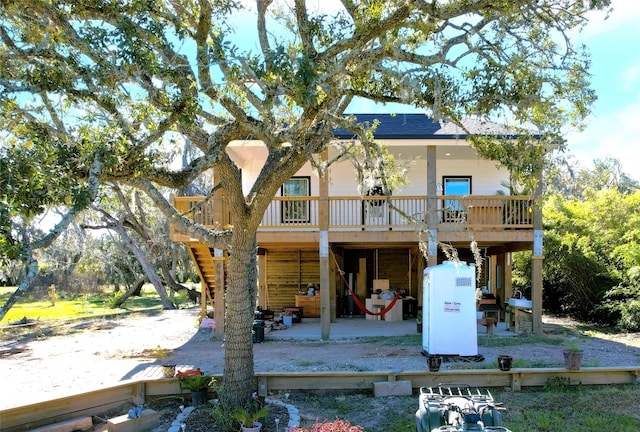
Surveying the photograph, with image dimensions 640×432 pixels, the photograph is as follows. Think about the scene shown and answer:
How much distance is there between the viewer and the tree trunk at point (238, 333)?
7.14 meters

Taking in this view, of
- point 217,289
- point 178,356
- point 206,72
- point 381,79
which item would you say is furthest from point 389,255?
point 206,72

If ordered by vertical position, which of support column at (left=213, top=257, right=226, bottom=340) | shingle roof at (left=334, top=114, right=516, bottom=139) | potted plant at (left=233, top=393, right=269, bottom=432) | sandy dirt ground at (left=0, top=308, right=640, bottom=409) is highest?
shingle roof at (left=334, top=114, right=516, bottom=139)

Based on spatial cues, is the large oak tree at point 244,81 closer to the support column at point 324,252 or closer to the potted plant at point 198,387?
the potted plant at point 198,387

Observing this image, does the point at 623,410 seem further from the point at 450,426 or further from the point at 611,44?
the point at 611,44

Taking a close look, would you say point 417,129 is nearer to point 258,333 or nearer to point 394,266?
point 394,266

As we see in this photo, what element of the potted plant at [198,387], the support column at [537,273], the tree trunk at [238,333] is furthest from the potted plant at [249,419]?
the support column at [537,273]

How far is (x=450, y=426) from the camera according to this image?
495 centimetres

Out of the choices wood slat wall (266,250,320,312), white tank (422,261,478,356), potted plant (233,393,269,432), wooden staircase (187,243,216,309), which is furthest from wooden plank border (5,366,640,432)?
wood slat wall (266,250,320,312)

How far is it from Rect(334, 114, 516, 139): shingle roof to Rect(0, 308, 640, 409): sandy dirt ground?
16.9ft

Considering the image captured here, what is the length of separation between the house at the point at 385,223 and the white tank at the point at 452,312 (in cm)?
163

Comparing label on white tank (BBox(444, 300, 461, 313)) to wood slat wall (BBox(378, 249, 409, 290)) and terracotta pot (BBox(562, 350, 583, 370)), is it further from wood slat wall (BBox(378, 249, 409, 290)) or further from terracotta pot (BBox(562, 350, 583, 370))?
wood slat wall (BBox(378, 249, 409, 290))

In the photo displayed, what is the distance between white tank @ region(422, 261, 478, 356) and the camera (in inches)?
430

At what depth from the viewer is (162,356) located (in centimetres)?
1202

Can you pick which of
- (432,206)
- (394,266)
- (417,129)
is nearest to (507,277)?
(394,266)
